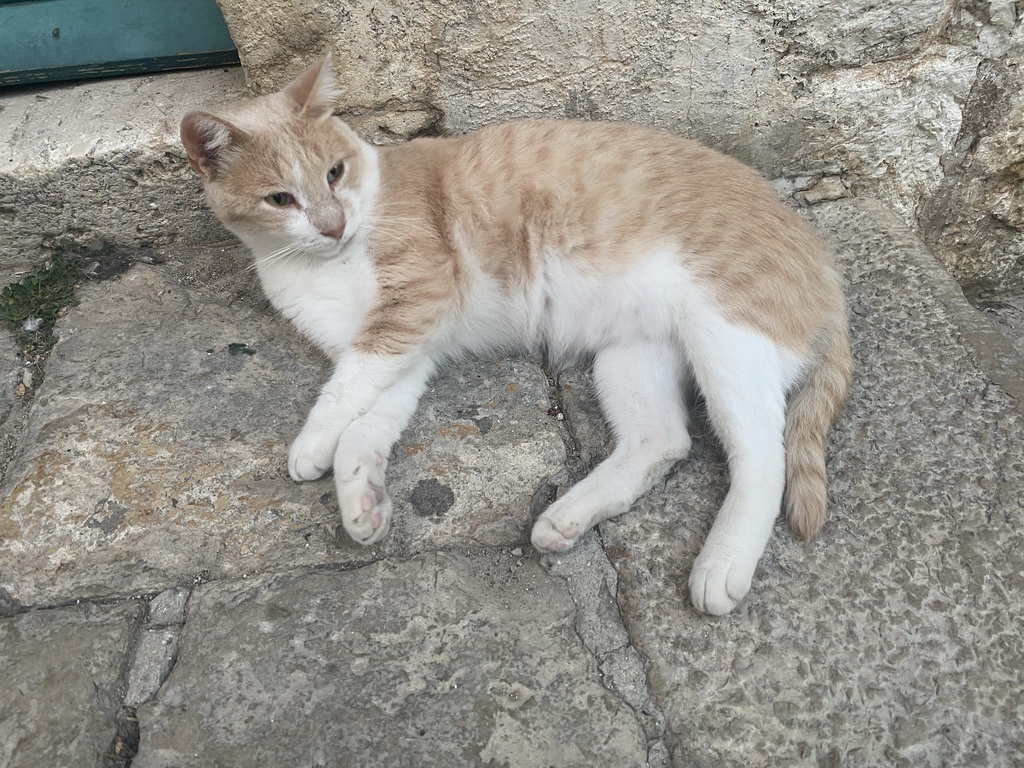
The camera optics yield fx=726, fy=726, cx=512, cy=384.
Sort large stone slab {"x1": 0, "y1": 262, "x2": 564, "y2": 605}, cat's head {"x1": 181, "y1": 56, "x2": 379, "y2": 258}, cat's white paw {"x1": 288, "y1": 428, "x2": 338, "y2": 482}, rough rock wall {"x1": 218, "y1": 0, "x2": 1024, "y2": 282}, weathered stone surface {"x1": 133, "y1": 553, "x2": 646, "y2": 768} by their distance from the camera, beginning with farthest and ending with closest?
rough rock wall {"x1": 218, "y1": 0, "x2": 1024, "y2": 282}
cat's head {"x1": 181, "y1": 56, "x2": 379, "y2": 258}
cat's white paw {"x1": 288, "y1": 428, "x2": 338, "y2": 482}
large stone slab {"x1": 0, "y1": 262, "x2": 564, "y2": 605}
weathered stone surface {"x1": 133, "y1": 553, "x2": 646, "y2": 768}

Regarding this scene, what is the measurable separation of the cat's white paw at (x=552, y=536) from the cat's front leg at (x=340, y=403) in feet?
1.79

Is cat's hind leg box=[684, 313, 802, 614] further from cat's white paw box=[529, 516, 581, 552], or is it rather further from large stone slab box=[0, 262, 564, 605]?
large stone slab box=[0, 262, 564, 605]

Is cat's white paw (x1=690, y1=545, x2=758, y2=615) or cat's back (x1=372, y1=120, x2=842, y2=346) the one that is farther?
cat's back (x1=372, y1=120, x2=842, y2=346)

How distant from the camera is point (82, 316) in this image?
2295mm

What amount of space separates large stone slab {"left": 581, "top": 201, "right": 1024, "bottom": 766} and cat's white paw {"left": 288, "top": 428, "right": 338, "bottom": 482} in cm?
66

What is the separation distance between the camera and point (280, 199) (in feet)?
6.24

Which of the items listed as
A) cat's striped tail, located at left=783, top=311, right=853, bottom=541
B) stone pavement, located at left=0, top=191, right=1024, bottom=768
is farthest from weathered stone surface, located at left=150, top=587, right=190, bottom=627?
cat's striped tail, located at left=783, top=311, right=853, bottom=541

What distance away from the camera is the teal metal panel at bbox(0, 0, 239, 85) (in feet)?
8.25

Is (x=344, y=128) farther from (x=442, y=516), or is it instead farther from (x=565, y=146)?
(x=442, y=516)

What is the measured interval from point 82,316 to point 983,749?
256 cm

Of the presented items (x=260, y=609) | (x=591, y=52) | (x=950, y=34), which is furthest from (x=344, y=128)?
(x=950, y=34)

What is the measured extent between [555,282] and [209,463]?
105 cm

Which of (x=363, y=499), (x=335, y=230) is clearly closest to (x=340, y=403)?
(x=363, y=499)

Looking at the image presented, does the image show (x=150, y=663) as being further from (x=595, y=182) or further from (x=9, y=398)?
(x=595, y=182)
